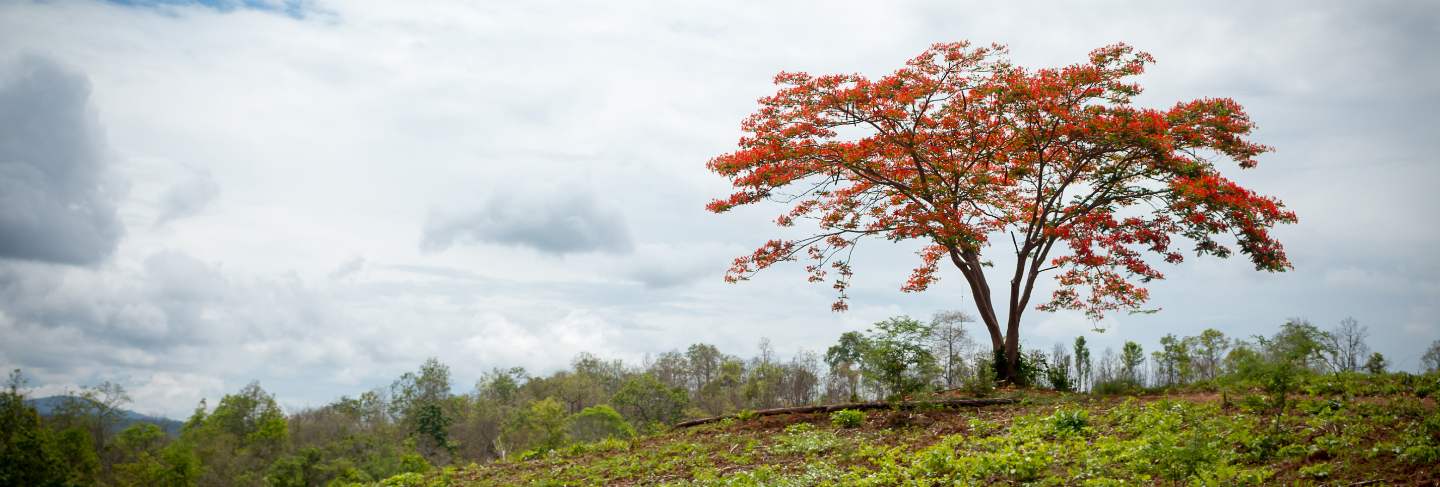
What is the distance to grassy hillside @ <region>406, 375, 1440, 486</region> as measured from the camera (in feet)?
23.5

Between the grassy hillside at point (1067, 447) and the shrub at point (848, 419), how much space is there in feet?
0.35

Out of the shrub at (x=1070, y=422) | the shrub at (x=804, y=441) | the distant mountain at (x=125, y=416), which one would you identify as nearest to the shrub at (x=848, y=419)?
the shrub at (x=804, y=441)

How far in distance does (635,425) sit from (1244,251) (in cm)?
2171

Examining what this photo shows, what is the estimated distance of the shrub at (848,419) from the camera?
13383 mm

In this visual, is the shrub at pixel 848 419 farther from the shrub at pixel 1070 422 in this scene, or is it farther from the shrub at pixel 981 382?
the shrub at pixel 1070 422

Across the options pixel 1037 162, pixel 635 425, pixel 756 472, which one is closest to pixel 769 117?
Answer: pixel 1037 162

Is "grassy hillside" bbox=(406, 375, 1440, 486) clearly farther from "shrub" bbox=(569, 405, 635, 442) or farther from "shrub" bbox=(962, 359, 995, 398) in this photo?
"shrub" bbox=(569, 405, 635, 442)

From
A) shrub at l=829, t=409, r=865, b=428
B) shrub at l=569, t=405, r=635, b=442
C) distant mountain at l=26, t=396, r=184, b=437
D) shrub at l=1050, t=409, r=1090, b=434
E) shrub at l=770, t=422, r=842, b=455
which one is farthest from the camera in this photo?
distant mountain at l=26, t=396, r=184, b=437

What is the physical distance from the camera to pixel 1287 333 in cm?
938

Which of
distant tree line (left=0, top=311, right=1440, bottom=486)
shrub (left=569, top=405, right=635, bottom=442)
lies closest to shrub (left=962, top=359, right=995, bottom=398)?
distant tree line (left=0, top=311, right=1440, bottom=486)

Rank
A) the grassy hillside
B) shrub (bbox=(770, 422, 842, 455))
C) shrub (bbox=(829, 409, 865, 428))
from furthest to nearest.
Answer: shrub (bbox=(829, 409, 865, 428)) → shrub (bbox=(770, 422, 842, 455)) → the grassy hillside

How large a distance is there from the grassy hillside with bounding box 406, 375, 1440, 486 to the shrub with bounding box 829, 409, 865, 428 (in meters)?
0.11

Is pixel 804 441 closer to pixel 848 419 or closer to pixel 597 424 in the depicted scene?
pixel 848 419

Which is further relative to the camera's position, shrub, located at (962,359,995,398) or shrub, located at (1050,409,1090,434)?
shrub, located at (962,359,995,398)
